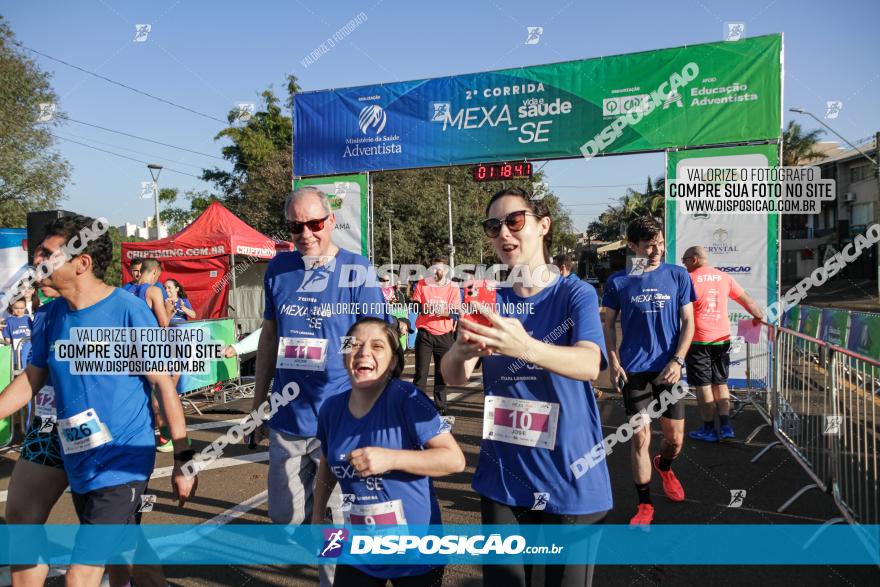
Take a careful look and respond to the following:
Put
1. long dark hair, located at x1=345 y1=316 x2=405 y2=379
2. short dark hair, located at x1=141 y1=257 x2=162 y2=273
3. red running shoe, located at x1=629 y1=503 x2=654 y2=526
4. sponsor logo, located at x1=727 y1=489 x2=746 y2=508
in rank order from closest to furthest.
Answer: long dark hair, located at x1=345 y1=316 x2=405 y2=379
red running shoe, located at x1=629 y1=503 x2=654 y2=526
sponsor logo, located at x1=727 y1=489 x2=746 y2=508
short dark hair, located at x1=141 y1=257 x2=162 y2=273

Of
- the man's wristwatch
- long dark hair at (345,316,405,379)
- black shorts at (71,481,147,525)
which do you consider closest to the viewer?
long dark hair at (345,316,405,379)

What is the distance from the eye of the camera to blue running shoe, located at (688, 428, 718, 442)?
6.64 meters

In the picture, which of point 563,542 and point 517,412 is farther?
point 517,412

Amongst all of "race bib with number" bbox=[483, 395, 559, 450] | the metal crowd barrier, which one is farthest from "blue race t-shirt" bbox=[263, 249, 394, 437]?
the metal crowd barrier

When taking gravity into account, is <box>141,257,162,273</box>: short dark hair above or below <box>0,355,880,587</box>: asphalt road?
above

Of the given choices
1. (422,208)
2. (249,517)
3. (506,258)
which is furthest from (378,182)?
(506,258)

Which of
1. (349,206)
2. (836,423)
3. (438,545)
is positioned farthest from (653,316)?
(349,206)

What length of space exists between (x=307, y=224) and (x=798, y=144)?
2187 inches

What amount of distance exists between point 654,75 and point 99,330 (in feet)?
32.2

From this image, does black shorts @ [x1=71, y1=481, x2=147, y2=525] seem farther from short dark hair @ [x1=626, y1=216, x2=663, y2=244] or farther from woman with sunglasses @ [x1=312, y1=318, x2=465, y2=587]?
short dark hair @ [x1=626, y1=216, x2=663, y2=244]

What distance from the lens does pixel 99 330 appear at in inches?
104

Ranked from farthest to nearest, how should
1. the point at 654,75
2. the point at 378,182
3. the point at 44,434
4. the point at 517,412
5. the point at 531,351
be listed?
the point at 378,182 < the point at 654,75 < the point at 44,434 < the point at 517,412 < the point at 531,351

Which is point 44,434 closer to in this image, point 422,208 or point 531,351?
point 531,351

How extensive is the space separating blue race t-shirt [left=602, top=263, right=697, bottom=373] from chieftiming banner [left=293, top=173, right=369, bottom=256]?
875cm
